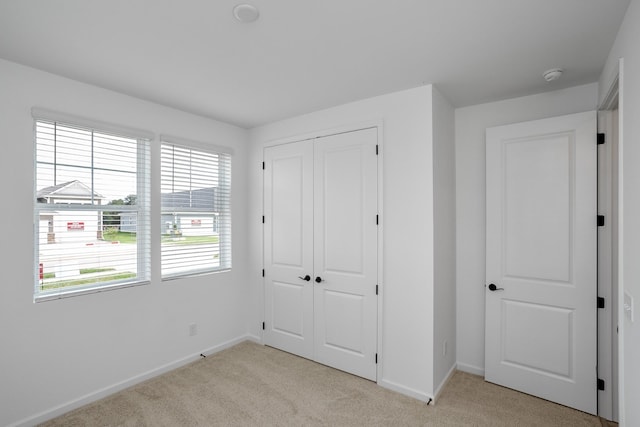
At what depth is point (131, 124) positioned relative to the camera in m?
2.90

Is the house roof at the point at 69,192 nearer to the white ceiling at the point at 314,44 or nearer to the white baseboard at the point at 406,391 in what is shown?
the white ceiling at the point at 314,44

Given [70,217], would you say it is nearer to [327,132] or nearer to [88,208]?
[88,208]

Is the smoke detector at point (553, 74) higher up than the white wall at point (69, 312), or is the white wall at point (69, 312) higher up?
the smoke detector at point (553, 74)

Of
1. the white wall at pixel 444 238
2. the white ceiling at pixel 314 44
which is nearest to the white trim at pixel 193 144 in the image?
the white ceiling at pixel 314 44

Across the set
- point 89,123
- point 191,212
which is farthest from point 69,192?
point 191,212

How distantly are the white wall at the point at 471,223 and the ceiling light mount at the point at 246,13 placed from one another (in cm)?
231

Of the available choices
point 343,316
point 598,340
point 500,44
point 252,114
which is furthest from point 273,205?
point 598,340

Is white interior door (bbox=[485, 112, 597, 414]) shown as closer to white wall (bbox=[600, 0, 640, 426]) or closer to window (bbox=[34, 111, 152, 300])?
white wall (bbox=[600, 0, 640, 426])

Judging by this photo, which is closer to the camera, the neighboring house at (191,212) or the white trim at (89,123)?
the white trim at (89,123)

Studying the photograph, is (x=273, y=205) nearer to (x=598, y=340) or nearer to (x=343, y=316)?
(x=343, y=316)

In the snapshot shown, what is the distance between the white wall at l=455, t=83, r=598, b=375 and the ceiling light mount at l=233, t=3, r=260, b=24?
2310 millimetres

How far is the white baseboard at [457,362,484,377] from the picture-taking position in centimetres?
305

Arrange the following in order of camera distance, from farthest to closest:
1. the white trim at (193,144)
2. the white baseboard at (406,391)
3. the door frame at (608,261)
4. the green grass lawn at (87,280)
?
the white trim at (193,144) < the white baseboard at (406,391) < the green grass lawn at (87,280) < the door frame at (608,261)

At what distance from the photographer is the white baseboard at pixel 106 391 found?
7.50 ft
